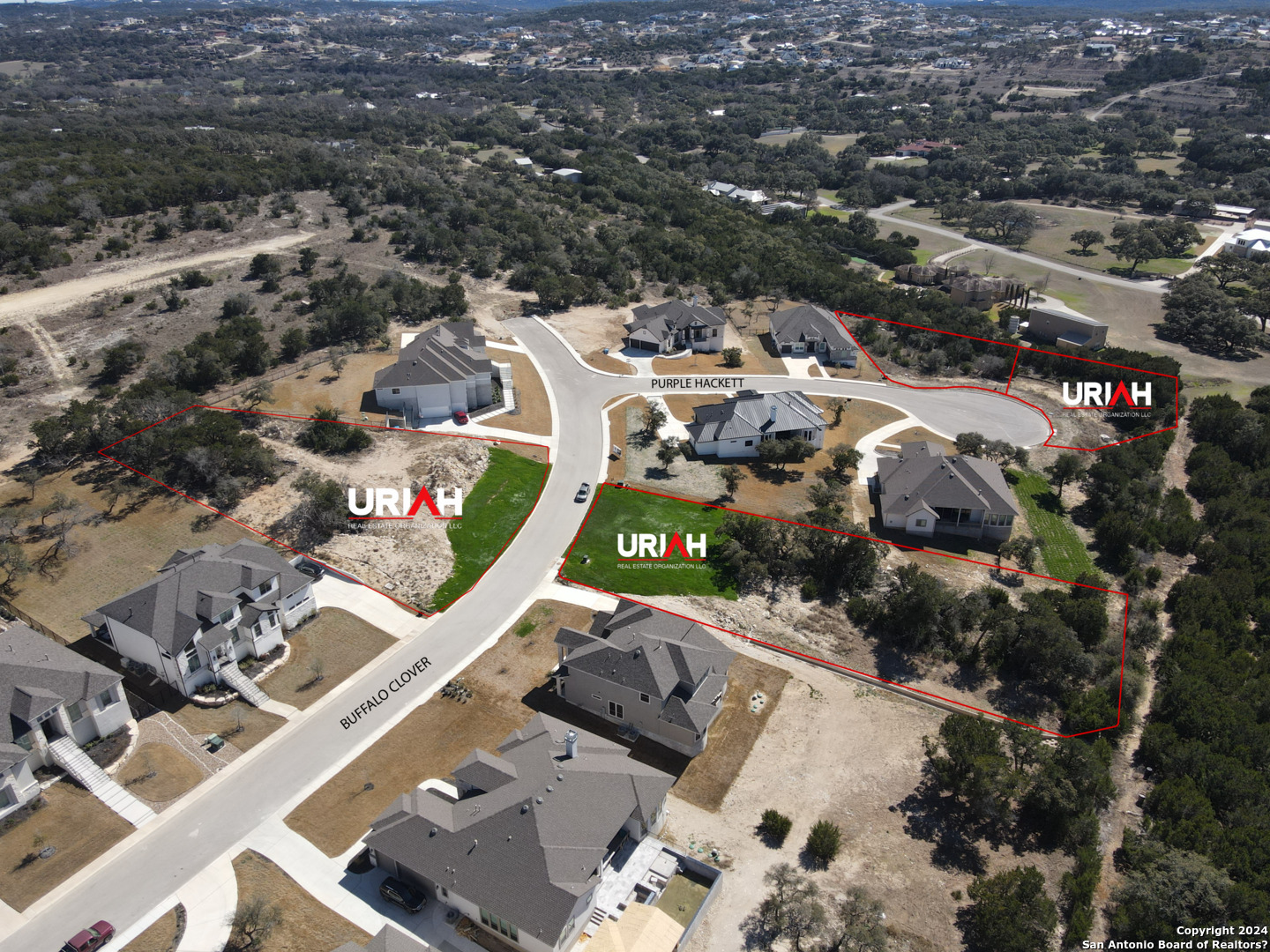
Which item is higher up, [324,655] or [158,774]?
[158,774]

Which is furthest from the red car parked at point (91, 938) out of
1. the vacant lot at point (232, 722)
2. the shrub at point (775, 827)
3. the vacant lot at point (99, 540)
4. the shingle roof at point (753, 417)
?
the shingle roof at point (753, 417)

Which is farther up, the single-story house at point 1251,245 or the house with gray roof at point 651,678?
the house with gray roof at point 651,678

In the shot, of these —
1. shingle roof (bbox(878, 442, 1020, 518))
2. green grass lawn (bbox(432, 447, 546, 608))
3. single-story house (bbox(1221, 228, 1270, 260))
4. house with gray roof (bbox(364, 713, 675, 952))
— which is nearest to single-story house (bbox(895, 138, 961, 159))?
single-story house (bbox(1221, 228, 1270, 260))

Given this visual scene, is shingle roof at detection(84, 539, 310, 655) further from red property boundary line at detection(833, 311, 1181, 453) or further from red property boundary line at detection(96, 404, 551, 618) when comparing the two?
red property boundary line at detection(833, 311, 1181, 453)

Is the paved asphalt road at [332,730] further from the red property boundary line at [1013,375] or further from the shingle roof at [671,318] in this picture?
the shingle roof at [671,318]

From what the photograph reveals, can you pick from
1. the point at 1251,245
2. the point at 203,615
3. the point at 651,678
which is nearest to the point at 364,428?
the point at 203,615

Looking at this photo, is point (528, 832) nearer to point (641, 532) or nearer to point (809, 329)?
point (641, 532)

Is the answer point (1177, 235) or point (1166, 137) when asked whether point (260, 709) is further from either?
point (1166, 137)
